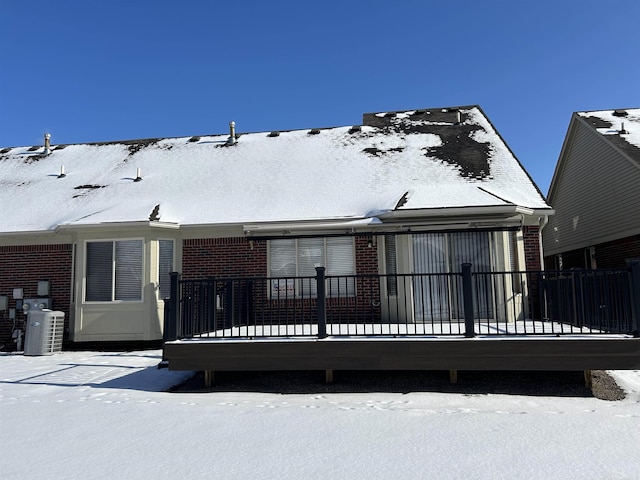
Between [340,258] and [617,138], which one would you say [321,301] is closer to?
[340,258]

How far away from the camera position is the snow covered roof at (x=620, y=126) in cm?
1420

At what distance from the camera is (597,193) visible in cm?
1619

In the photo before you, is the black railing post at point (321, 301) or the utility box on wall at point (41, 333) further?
the utility box on wall at point (41, 333)

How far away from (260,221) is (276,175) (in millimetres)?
2590

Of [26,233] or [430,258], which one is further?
[26,233]

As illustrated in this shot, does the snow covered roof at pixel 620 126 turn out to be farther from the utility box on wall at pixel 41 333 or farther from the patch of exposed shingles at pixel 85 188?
the utility box on wall at pixel 41 333

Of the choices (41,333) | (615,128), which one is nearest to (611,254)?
(615,128)

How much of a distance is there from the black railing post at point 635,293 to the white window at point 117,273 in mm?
9092

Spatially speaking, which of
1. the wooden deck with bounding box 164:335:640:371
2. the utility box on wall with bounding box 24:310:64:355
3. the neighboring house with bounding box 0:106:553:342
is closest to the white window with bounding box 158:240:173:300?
the neighboring house with bounding box 0:106:553:342

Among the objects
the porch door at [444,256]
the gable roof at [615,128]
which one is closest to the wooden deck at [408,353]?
the porch door at [444,256]

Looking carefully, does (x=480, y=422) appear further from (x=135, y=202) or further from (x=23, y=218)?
(x=23, y=218)

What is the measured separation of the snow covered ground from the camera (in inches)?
152

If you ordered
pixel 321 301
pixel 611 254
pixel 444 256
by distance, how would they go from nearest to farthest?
pixel 321 301
pixel 444 256
pixel 611 254

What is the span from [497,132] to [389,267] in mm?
6147
